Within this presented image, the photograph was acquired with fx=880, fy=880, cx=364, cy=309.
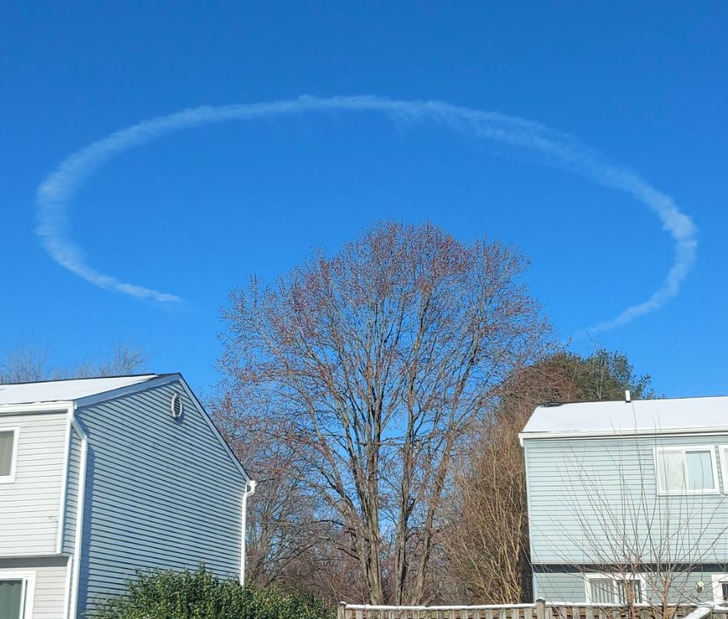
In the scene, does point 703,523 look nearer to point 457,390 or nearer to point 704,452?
point 704,452

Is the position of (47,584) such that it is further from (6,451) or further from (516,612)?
(516,612)

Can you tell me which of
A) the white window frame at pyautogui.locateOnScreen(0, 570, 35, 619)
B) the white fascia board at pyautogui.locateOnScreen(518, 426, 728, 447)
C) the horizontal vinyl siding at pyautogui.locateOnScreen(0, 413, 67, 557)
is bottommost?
the white window frame at pyautogui.locateOnScreen(0, 570, 35, 619)

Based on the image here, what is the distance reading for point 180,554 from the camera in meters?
19.7

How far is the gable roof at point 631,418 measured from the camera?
19.9 m

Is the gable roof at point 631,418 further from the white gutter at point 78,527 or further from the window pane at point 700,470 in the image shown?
the white gutter at point 78,527

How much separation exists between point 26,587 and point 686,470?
13831 mm

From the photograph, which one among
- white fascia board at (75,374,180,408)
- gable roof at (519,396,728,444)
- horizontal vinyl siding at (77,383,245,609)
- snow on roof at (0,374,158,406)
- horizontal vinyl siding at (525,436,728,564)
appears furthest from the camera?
gable roof at (519,396,728,444)

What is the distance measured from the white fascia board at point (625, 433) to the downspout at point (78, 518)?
9.90 m

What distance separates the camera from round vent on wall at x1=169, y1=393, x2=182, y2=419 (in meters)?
20.0

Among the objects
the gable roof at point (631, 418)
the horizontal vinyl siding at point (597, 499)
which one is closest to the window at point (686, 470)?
the horizontal vinyl siding at point (597, 499)

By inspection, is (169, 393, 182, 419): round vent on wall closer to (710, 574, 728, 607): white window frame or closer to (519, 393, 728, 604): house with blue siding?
(519, 393, 728, 604): house with blue siding

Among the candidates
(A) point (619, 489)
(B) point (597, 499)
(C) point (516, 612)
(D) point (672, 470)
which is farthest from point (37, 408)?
(D) point (672, 470)

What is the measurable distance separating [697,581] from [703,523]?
4.04ft

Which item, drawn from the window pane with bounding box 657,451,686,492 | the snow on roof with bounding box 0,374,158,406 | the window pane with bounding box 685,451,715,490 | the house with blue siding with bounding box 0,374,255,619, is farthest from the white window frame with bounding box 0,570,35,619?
the window pane with bounding box 685,451,715,490
